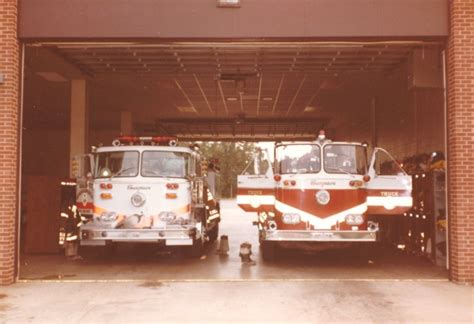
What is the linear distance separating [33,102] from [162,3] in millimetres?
14120

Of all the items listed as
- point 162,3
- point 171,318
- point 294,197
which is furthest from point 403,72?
point 171,318

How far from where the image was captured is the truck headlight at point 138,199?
12.5 meters

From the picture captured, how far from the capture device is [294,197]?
12.4 meters

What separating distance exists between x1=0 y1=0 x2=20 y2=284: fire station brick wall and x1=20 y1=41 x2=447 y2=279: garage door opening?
0.77m

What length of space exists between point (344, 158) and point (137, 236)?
4548mm

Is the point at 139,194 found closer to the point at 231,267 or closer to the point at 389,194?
the point at 231,267

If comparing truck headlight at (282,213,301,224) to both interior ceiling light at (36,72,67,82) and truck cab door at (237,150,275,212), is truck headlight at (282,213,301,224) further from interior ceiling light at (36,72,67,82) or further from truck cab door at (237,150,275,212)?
interior ceiling light at (36,72,67,82)

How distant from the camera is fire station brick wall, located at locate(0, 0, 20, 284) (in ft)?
33.5

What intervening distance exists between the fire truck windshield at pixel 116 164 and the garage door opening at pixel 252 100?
195 cm

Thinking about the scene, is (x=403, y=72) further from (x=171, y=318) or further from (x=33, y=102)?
(x=33, y=102)

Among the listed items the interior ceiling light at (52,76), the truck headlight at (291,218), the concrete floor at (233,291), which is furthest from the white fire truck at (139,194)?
the interior ceiling light at (52,76)

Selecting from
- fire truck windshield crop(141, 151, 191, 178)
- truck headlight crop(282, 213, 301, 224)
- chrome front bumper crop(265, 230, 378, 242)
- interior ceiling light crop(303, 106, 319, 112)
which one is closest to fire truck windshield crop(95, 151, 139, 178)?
fire truck windshield crop(141, 151, 191, 178)

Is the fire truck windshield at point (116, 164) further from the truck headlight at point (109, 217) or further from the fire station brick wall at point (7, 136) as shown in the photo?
the fire station brick wall at point (7, 136)

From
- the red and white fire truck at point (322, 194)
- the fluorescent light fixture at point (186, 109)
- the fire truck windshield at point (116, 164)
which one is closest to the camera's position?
the red and white fire truck at point (322, 194)
